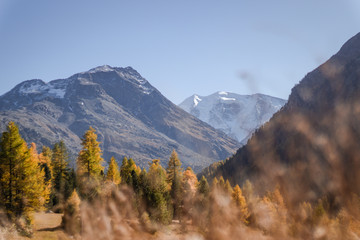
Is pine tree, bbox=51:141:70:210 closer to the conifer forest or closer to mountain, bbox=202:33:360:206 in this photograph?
the conifer forest

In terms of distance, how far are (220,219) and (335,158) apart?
286 feet

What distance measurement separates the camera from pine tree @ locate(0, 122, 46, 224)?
26.4 m

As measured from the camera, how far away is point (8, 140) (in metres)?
26.7

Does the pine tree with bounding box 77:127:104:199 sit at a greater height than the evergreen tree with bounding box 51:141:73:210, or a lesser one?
greater

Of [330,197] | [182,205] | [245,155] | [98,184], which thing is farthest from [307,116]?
[98,184]

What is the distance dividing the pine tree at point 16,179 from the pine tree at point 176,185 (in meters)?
27.0

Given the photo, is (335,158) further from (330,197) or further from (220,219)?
(220,219)

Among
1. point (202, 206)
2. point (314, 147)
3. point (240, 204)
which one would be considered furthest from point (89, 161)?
point (314, 147)

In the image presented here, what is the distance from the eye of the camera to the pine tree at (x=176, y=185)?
51.9 meters

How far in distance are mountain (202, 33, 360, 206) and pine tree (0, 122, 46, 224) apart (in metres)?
66.0

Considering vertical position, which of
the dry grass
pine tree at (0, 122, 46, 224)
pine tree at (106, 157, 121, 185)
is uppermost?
pine tree at (0, 122, 46, 224)

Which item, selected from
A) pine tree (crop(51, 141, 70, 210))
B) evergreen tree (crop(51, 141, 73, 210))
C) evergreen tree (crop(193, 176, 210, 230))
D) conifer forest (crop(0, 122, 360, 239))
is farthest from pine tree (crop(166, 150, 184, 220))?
pine tree (crop(51, 141, 70, 210))

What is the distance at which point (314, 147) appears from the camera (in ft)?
436

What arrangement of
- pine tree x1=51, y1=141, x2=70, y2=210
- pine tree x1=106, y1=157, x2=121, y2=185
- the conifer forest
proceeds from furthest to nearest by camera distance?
pine tree x1=106, y1=157, x2=121, y2=185, pine tree x1=51, y1=141, x2=70, y2=210, the conifer forest
